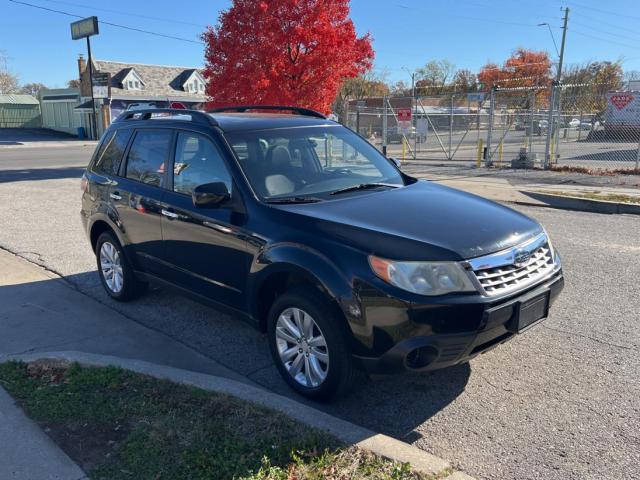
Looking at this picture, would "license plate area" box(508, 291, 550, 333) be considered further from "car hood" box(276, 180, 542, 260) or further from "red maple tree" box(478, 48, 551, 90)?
"red maple tree" box(478, 48, 551, 90)

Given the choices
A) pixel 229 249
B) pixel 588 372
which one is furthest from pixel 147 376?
pixel 588 372

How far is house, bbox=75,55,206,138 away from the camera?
43438 mm

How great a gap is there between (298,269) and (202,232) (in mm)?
1136

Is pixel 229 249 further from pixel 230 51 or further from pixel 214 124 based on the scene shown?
pixel 230 51

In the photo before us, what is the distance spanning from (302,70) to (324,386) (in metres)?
12.0

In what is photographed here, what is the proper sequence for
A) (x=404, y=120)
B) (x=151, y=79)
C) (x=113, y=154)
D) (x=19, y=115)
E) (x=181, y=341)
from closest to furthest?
(x=181, y=341), (x=113, y=154), (x=404, y=120), (x=151, y=79), (x=19, y=115)

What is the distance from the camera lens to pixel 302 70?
14172 millimetres

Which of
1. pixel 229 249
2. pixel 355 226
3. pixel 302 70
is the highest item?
pixel 302 70

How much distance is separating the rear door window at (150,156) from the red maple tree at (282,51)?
9.03 meters

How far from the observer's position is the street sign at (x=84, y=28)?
39.3 m

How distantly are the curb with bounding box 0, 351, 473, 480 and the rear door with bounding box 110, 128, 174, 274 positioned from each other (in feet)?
3.63

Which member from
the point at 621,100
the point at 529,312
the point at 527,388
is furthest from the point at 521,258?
the point at 621,100

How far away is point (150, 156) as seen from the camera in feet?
16.3

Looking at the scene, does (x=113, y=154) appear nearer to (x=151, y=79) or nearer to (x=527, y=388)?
(x=527, y=388)
